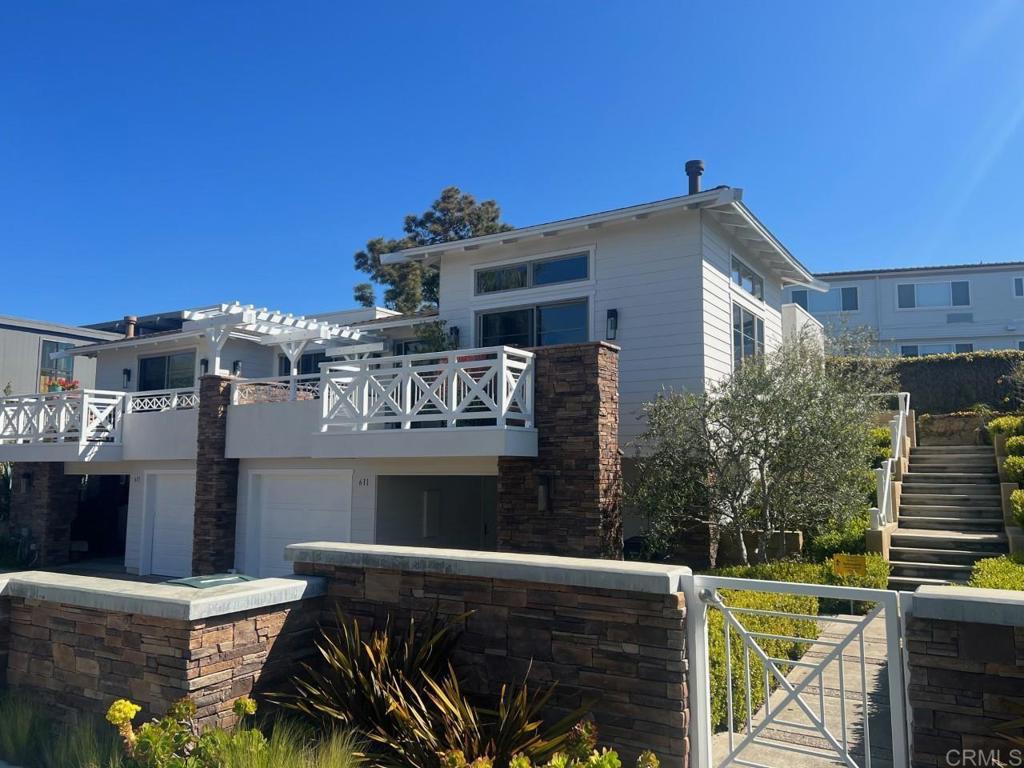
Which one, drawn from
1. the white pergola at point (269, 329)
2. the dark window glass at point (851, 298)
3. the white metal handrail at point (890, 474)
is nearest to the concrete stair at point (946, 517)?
the white metal handrail at point (890, 474)

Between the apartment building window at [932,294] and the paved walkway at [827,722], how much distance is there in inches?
1059

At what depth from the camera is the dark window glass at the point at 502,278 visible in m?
15.1

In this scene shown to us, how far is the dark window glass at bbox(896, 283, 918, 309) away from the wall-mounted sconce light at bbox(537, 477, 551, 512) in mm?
26251

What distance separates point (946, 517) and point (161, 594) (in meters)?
13.2

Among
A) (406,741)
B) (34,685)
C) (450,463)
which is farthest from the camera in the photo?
(450,463)

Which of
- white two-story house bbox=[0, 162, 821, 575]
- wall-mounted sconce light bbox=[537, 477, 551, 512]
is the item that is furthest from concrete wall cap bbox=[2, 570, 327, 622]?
wall-mounted sconce light bbox=[537, 477, 551, 512]

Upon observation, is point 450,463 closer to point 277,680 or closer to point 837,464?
point 837,464

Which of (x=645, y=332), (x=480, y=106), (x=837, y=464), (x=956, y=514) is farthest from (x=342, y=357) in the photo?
(x=956, y=514)

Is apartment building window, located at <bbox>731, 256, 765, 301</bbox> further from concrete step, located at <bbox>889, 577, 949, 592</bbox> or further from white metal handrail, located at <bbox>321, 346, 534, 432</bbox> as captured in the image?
concrete step, located at <bbox>889, 577, 949, 592</bbox>

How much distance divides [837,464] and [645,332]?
4185 mm

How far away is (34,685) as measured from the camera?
20.0 ft

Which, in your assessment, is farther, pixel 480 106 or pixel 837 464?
pixel 480 106

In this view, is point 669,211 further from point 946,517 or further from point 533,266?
point 946,517

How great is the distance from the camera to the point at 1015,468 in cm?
1300
